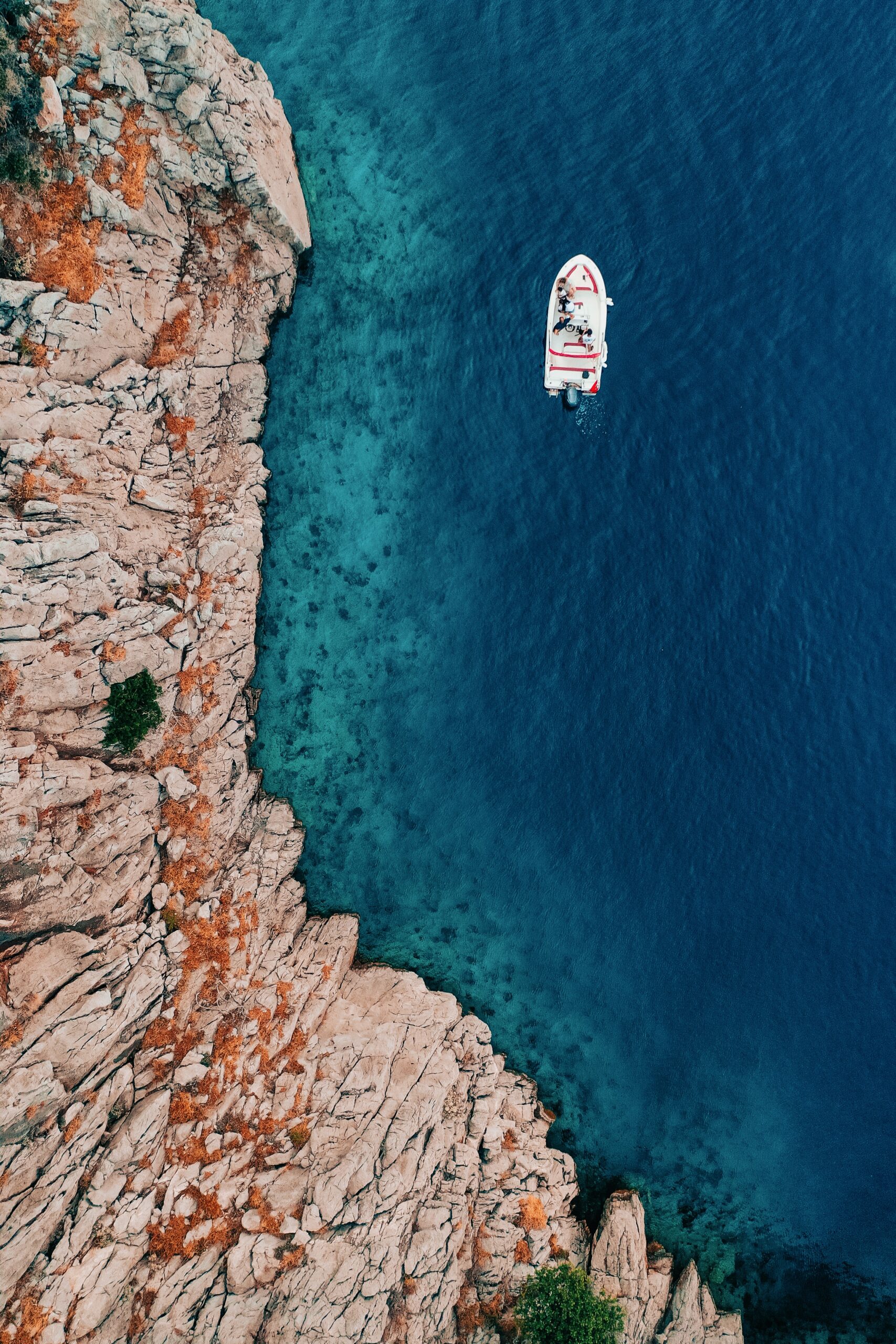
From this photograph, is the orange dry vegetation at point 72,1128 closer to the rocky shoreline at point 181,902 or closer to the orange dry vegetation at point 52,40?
the rocky shoreline at point 181,902

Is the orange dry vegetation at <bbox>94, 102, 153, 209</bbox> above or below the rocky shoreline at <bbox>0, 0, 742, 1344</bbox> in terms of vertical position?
above

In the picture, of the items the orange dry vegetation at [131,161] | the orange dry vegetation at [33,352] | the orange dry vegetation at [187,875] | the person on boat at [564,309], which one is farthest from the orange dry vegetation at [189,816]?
the person on boat at [564,309]

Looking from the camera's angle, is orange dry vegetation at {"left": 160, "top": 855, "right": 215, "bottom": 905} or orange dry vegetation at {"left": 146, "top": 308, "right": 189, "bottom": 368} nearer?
orange dry vegetation at {"left": 160, "top": 855, "right": 215, "bottom": 905}

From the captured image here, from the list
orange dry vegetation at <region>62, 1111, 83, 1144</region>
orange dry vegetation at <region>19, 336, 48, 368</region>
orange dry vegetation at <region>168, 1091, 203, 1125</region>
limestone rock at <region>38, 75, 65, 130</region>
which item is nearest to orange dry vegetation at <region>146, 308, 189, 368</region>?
orange dry vegetation at <region>19, 336, 48, 368</region>

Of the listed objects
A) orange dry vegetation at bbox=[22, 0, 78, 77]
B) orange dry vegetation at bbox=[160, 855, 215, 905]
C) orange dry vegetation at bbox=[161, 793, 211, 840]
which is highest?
orange dry vegetation at bbox=[22, 0, 78, 77]

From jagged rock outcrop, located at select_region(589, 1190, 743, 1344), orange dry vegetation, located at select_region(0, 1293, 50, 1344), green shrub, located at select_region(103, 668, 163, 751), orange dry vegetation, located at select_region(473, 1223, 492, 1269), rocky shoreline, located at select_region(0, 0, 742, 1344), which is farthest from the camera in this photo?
jagged rock outcrop, located at select_region(589, 1190, 743, 1344)

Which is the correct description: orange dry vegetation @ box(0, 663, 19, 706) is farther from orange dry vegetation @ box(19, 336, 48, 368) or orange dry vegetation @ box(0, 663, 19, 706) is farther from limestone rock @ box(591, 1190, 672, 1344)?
limestone rock @ box(591, 1190, 672, 1344)
